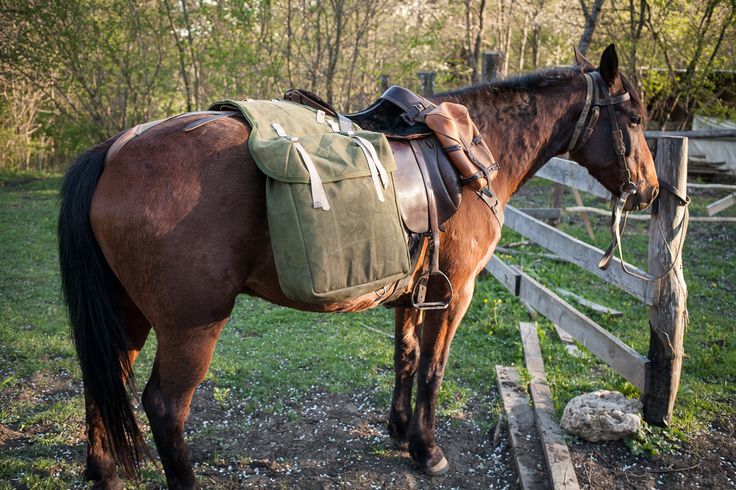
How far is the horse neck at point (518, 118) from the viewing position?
3.02 metres

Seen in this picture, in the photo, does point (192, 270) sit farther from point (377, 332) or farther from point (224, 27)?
point (224, 27)

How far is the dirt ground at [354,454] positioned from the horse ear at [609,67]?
6.74ft

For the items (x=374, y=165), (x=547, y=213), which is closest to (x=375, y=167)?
(x=374, y=165)

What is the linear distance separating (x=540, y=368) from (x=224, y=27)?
341 inches

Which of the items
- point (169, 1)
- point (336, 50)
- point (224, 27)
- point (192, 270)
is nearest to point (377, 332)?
point (192, 270)

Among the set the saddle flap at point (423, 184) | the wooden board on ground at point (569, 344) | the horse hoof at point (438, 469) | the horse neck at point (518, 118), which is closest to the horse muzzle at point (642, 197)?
the horse neck at point (518, 118)

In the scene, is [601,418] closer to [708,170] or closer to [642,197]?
[642,197]

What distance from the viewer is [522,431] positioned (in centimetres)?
332

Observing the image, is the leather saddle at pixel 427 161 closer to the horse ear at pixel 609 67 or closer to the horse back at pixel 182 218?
the horse back at pixel 182 218

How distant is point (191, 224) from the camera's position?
2139 mm

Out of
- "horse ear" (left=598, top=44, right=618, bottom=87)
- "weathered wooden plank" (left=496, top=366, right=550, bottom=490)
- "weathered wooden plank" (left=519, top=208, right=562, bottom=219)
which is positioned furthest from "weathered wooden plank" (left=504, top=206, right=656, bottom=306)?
"weathered wooden plank" (left=519, top=208, right=562, bottom=219)

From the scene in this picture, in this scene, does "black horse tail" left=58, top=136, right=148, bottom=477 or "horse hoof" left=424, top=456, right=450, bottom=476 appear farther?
"horse hoof" left=424, top=456, right=450, bottom=476

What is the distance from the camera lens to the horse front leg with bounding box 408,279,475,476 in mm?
3020

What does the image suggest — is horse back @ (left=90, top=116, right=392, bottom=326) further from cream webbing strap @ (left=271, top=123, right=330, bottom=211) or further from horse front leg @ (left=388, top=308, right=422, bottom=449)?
horse front leg @ (left=388, top=308, right=422, bottom=449)
